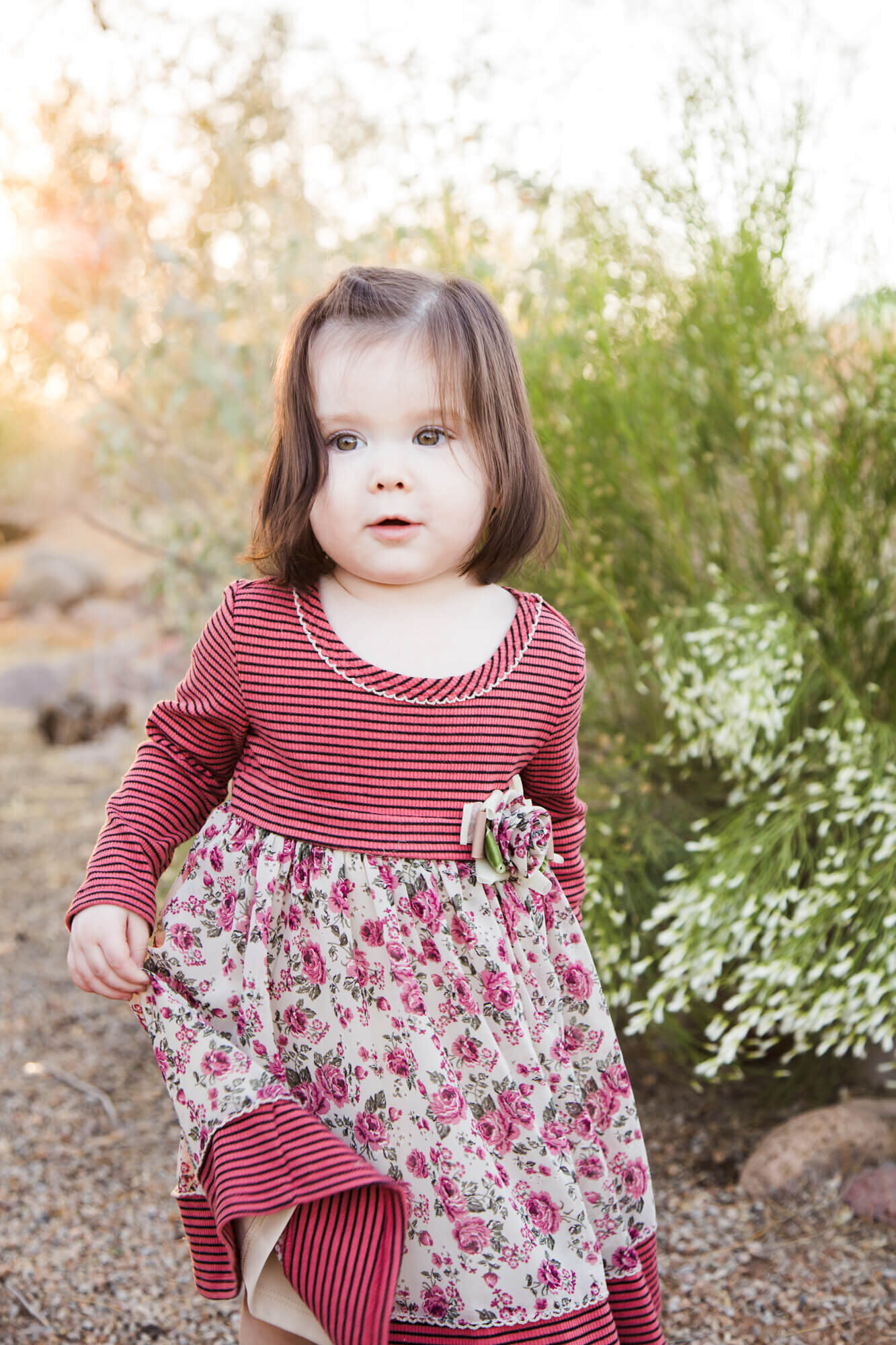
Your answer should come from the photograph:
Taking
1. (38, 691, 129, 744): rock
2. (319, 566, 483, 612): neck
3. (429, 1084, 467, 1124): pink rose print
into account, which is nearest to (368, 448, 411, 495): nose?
(319, 566, 483, 612): neck

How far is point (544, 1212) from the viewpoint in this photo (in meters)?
1.23

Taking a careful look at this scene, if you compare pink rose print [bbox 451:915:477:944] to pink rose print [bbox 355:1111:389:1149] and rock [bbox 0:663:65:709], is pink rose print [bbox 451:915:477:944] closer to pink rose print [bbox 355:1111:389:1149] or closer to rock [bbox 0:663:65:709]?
pink rose print [bbox 355:1111:389:1149]

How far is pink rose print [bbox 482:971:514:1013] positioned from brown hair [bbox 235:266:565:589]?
45 centimetres

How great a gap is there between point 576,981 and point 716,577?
1056 mm

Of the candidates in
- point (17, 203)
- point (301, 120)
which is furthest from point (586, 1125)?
→ point (17, 203)

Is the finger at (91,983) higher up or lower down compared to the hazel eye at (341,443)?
lower down

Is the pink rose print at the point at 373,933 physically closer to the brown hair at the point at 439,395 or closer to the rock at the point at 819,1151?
the brown hair at the point at 439,395

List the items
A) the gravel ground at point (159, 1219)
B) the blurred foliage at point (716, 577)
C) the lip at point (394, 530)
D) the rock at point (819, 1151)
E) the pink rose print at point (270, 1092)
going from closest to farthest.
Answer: the pink rose print at point (270, 1092) → the lip at point (394, 530) → the gravel ground at point (159, 1219) → the blurred foliage at point (716, 577) → the rock at point (819, 1151)

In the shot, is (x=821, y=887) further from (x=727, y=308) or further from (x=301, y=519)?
(x=301, y=519)

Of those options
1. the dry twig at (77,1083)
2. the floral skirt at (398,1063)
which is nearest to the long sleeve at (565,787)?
the floral skirt at (398,1063)

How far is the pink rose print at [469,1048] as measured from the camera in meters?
1.22

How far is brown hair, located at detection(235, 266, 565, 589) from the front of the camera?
4.10ft

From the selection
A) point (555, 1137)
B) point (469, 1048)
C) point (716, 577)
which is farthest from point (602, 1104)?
point (716, 577)

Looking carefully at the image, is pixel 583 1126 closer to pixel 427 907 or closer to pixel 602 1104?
pixel 602 1104
